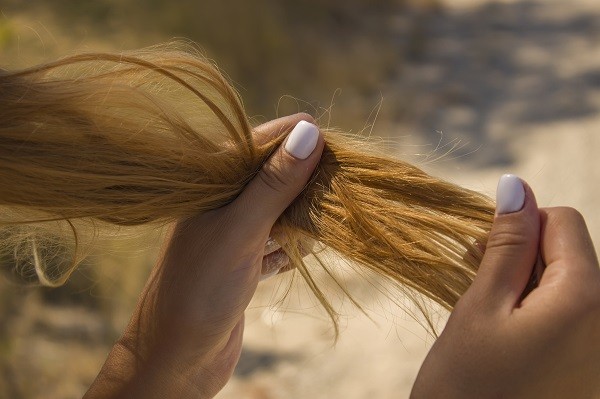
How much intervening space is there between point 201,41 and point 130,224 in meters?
5.11

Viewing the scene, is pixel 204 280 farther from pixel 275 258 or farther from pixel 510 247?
pixel 510 247

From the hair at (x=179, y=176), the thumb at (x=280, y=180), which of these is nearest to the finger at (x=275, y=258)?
Answer: the hair at (x=179, y=176)

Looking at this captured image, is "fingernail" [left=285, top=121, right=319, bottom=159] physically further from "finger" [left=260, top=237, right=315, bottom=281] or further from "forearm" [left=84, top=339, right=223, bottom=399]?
"forearm" [left=84, top=339, right=223, bottom=399]

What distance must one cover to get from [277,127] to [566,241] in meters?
0.56

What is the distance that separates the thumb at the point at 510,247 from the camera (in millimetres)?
1252

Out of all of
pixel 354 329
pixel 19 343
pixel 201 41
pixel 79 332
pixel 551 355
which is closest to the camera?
pixel 551 355

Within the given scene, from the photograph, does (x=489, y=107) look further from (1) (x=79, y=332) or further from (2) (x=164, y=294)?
(2) (x=164, y=294)

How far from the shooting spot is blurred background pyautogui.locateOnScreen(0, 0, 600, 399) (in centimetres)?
396

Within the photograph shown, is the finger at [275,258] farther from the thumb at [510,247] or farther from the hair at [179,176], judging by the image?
the thumb at [510,247]

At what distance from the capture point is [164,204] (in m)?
1.54

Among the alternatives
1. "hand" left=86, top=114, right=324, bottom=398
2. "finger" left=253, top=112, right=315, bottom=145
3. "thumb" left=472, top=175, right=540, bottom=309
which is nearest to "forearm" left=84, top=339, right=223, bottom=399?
"hand" left=86, top=114, right=324, bottom=398

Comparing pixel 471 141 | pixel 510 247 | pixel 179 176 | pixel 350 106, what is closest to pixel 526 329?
pixel 510 247

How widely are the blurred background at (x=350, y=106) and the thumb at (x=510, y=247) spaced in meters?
0.84

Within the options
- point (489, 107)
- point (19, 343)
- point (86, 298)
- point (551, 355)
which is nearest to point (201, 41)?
point (489, 107)
